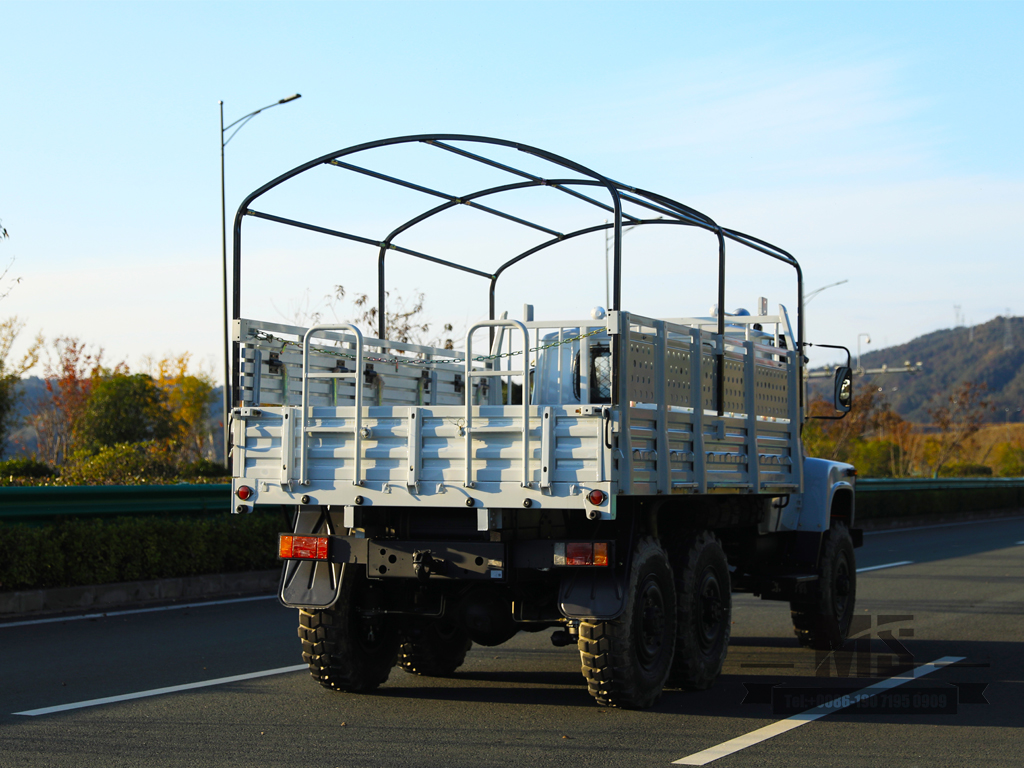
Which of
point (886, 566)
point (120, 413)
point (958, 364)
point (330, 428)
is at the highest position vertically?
point (958, 364)

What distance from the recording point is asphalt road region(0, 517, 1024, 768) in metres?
5.77

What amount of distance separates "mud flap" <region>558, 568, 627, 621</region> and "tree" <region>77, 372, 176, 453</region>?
3344 centimetres

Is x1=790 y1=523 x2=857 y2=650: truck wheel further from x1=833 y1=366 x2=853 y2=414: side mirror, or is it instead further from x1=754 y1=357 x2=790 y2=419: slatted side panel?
x1=754 y1=357 x2=790 y2=419: slatted side panel

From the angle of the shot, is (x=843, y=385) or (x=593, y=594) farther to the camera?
(x=843, y=385)

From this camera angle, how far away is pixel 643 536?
22.9ft

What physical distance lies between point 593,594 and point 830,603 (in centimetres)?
360

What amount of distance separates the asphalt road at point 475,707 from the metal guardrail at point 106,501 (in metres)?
1.52

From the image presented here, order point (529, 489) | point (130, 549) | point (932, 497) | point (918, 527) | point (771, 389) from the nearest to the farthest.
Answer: point (529, 489), point (771, 389), point (130, 549), point (918, 527), point (932, 497)

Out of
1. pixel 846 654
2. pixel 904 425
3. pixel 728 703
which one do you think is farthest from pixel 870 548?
pixel 904 425

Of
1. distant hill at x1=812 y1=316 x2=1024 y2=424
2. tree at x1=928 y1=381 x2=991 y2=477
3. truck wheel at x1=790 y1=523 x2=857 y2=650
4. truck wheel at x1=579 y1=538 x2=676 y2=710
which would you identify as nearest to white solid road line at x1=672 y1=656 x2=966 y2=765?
truck wheel at x1=579 y1=538 x2=676 y2=710

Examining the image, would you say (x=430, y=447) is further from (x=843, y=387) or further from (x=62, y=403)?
(x=62, y=403)

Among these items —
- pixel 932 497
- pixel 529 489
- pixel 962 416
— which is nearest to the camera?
pixel 529 489

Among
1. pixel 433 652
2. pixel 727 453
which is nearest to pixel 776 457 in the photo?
pixel 727 453

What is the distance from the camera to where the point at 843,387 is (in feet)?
31.7
